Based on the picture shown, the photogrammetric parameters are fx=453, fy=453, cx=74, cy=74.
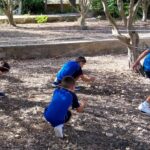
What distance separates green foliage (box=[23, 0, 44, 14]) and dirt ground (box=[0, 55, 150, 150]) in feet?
43.0

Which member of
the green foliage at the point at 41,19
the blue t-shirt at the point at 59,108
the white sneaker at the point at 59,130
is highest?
the blue t-shirt at the point at 59,108

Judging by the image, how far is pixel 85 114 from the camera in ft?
18.8

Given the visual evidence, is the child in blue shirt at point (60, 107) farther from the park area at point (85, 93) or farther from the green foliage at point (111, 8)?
the green foliage at point (111, 8)

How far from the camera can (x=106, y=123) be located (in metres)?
5.47

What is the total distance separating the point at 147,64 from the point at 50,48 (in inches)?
160

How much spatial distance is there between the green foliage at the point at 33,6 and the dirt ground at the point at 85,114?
1312 cm

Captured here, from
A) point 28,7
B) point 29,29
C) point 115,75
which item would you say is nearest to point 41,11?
point 28,7

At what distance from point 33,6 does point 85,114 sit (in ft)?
53.7

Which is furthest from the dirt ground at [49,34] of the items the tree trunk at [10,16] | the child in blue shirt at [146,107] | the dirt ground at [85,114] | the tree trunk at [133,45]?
the child in blue shirt at [146,107]

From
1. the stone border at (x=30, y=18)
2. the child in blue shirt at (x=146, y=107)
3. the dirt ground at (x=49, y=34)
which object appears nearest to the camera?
the child in blue shirt at (x=146, y=107)

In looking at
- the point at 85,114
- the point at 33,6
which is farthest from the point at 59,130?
the point at 33,6

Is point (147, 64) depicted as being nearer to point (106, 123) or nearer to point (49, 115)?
point (106, 123)

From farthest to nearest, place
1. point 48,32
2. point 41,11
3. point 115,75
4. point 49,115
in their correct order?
point 41,11 → point 48,32 → point 115,75 → point 49,115

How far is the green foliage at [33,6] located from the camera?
21323mm
